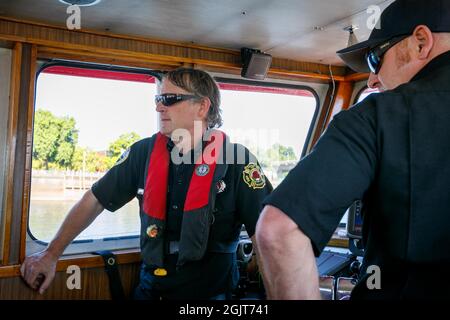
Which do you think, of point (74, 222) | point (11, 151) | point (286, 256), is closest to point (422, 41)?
point (286, 256)

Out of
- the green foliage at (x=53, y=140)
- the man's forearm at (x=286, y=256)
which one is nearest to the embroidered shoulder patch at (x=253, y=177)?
the man's forearm at (x=286, y=256)

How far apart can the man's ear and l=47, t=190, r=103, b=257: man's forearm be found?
1950 mm

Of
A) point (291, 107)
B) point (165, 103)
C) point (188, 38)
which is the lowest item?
point (165, 103)

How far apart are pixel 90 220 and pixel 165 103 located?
0.79 m

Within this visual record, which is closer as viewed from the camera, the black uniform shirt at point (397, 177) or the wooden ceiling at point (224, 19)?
the black uniform shirt at point (397, 177)

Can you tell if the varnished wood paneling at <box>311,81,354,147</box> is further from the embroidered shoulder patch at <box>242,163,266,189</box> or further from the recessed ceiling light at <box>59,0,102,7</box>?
the recessed ceiling light at <box>59,0,102,7</box>

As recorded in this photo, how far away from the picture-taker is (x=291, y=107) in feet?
13.9

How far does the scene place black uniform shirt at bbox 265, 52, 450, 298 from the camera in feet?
2.91

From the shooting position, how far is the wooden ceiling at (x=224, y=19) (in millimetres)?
2486

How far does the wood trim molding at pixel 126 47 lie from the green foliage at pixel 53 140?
21.6 inches

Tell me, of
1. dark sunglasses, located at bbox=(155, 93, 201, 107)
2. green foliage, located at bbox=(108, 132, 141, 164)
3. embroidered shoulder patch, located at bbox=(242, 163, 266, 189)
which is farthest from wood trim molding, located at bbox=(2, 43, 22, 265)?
embroidered shoulder patch, located at bbox=(242, 163, 266, 189)

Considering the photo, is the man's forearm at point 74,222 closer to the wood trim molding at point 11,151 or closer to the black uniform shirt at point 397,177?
the wood trim molding at point 11,151

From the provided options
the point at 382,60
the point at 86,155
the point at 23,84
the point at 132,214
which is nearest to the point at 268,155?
the point at 132,214
